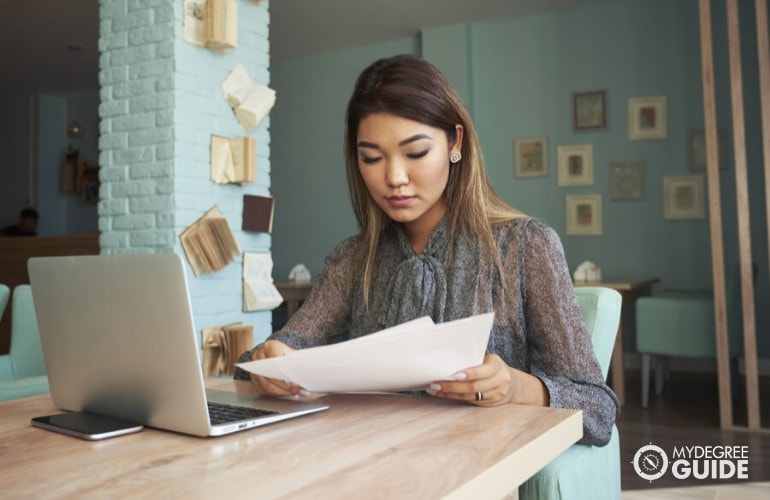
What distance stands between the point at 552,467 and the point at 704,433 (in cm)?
283

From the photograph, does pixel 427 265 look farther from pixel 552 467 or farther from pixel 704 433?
pixel 704 433

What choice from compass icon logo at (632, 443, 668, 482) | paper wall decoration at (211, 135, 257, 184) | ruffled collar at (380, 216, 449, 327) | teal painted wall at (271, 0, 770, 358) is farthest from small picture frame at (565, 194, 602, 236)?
ruffled collar at (380, 216, 449, 327)

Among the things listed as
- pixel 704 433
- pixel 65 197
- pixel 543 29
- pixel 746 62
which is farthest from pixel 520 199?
pixel 65 197

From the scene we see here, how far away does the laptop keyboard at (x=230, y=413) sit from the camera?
0.85 m

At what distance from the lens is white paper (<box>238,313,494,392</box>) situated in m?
0.78

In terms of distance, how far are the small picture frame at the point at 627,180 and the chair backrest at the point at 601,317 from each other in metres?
4.42

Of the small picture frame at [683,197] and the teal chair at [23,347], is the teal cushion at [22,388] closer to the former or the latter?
the teal chair at [23,347]

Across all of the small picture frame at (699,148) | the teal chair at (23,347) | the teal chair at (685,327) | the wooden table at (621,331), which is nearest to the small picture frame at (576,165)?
the small picture frame at (699,148)

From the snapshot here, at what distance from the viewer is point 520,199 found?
19.6 ft

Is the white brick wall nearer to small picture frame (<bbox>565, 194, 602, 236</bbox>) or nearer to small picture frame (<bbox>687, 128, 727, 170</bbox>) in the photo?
small picture frame (<bbox>565, 194, 602, 236</bbox>)

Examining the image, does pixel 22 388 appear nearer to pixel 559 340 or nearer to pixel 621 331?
pixel 559 340

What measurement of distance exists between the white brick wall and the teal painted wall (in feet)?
9.45

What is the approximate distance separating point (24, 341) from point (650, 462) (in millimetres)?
2504


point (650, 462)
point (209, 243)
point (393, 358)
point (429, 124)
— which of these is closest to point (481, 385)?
point (393, 358)
